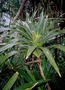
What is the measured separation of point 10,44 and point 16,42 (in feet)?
0.12

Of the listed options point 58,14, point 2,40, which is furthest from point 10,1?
point 2,40

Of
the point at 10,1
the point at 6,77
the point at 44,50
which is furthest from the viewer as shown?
the point at 10,1

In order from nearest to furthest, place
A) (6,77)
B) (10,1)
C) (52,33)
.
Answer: (52,33), (6,77), (10,1)

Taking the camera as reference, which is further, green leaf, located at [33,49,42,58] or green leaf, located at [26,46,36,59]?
green leaf, located at [33,49,42,58]

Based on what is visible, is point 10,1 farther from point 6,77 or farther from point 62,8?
point 6,77

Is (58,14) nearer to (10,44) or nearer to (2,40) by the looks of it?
(2,40)

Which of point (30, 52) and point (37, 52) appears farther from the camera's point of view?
point (37, 52)

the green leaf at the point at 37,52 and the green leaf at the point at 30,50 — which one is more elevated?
the green leaf at the point at 30,50

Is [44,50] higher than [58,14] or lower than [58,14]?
lower

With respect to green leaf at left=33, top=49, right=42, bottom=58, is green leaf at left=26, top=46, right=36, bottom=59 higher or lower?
higher

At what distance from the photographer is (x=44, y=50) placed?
1.08m

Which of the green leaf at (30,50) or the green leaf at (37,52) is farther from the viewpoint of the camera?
the green leaf at (37,52)

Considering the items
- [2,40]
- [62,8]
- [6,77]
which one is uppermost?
[62,8]

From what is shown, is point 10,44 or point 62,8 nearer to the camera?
point 10,44
